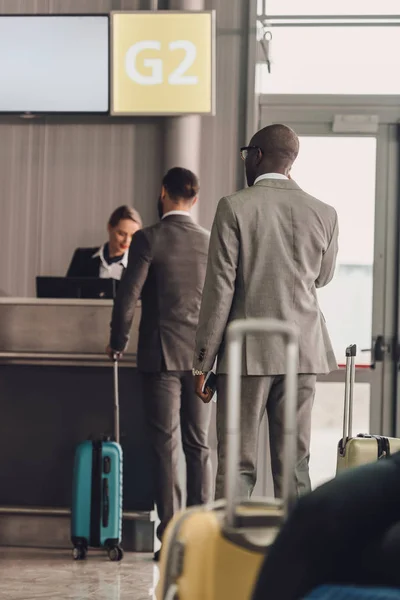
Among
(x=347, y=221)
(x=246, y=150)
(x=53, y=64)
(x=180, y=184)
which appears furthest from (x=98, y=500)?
(x=53, y=64)

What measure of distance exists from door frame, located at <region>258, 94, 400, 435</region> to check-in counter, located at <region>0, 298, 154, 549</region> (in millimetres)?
1727

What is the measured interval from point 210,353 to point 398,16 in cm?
391

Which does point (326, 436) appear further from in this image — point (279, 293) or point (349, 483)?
point (349, 483)

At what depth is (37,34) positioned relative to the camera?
6570mm

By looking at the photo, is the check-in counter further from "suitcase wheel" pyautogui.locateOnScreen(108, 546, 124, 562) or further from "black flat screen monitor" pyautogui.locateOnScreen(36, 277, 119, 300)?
"suitcase wheel" pyautogui.locateOnScreen(108, 546, 124, 562)

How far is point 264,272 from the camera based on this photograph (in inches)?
131

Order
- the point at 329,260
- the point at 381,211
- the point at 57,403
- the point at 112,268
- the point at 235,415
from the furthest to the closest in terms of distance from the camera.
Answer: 1. the point at 381,211
2. the point at 112,268
3. the point at 57,403
4. the point at 329,260
5. the point at 235,415

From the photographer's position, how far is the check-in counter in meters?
4.88

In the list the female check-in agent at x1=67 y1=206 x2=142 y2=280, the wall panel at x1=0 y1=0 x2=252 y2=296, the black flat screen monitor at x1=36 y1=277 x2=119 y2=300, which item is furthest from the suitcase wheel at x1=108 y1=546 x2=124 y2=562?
the wall panel at x1=0 y1=0 x2=252 y2=296

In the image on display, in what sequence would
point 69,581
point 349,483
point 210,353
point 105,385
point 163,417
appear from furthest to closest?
point 105,385 < point 163,417 < point 69,581 < point 210,353 < point 349,483

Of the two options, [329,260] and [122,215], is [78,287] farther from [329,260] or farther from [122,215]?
[329,260]

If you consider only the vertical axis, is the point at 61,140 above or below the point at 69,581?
above

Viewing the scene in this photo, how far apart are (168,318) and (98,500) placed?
88 cm

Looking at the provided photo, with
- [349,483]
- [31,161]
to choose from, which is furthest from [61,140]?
[349,483]
